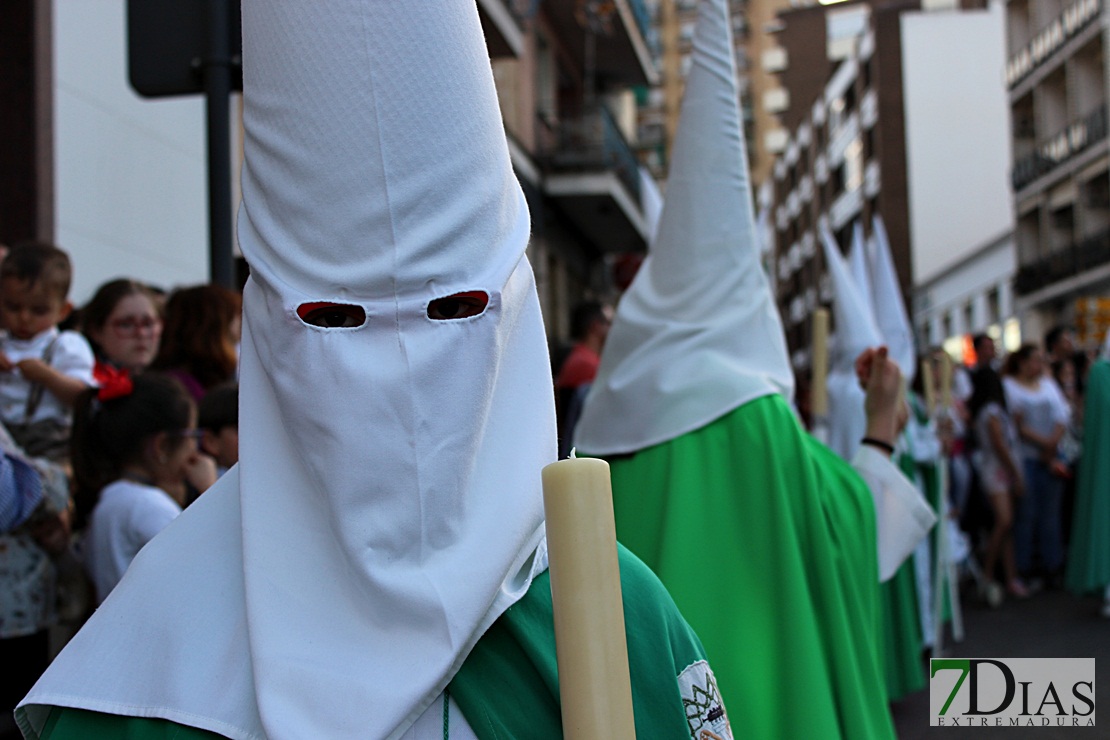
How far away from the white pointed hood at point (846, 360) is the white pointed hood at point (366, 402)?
6182 mm

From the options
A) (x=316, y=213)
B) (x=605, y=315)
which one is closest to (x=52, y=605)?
(x=316, y=213)

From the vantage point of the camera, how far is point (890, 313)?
10305 millimetres

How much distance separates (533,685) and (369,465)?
15.3 inches

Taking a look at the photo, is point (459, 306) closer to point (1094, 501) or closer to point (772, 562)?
point (772, 562)

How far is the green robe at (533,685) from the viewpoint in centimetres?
179

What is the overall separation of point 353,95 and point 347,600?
68 cm

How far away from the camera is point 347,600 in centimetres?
173

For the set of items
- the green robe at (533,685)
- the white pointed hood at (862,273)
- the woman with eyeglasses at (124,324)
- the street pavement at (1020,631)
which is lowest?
the street pavement at (1020,631)

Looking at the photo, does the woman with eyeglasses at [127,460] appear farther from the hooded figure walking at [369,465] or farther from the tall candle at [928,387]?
the tall candle at [928,387]

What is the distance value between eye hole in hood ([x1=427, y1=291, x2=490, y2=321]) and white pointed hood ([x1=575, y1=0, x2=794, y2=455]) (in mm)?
1666

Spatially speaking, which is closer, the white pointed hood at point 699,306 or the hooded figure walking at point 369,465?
the hooded figure walking at point 369,465

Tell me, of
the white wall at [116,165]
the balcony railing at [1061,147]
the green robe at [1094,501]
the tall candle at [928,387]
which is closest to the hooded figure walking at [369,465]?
the white wall at [116,165]

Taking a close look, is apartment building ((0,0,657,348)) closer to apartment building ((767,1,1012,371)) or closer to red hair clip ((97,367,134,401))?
red hair clip ((97,367,134,401))

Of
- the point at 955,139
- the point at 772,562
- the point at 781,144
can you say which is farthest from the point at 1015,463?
the point at 781,144
